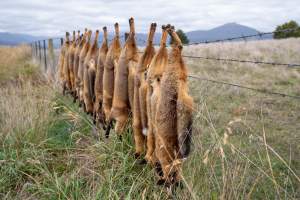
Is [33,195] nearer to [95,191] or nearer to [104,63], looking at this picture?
[95,191]

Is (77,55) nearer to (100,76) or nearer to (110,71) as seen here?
(100,76)

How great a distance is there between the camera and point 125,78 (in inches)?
133

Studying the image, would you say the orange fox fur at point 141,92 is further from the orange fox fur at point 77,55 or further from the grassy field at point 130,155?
the orange fox fur at point 77,55

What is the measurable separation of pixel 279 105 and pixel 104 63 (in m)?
5.31

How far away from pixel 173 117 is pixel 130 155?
1235 millimetres

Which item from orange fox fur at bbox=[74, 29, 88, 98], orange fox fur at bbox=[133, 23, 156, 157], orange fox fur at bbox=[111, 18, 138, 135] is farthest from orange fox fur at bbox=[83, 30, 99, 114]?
orange fox fur at bbox=[133, 23, 156, 157]

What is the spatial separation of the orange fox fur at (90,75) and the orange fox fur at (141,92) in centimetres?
129

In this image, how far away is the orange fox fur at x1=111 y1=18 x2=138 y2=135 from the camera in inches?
131

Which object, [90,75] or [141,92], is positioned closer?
[141,92]

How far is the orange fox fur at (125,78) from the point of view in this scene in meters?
3.32

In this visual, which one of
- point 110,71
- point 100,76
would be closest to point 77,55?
point 100,76

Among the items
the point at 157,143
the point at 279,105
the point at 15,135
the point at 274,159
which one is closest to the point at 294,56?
the point at 279,105

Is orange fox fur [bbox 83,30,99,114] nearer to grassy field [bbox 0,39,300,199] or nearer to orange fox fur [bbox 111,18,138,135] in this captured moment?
grassy field [bbox 0,39,300,199]

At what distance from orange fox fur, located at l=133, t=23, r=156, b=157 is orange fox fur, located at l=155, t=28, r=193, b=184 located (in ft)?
1.01
